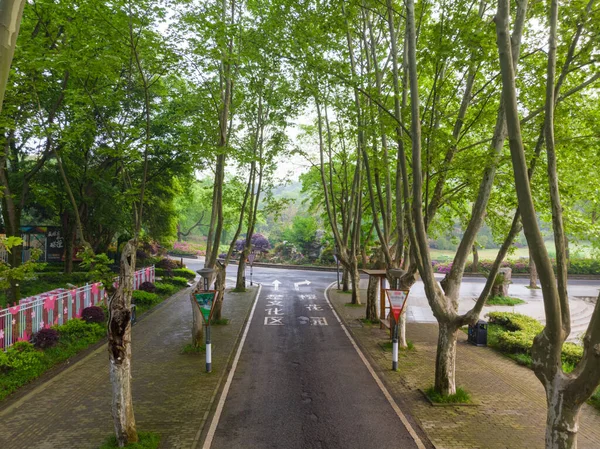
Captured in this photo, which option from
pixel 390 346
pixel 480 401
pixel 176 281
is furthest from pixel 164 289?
pixel 480 401

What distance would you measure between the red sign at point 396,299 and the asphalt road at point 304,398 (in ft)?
6.18

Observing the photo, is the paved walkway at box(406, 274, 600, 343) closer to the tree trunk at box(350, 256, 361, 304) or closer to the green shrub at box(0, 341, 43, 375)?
the tree trunk at box(350, 256, 361, 304)

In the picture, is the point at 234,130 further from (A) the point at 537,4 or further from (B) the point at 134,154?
(A) the point at 537,4

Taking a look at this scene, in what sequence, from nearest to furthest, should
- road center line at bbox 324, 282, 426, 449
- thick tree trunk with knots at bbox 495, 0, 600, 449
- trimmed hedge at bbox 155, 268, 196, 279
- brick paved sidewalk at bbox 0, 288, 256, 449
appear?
thick tree trunk with knots at bbox 495, 0, 600, 449 → brick paved sidewalk at bbox 0, 288, 256, 449 → road center line at bbox 324, 282, 426, 449 → trimmed hedge at bbox 155, 268, 196, 279

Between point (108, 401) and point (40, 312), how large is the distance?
18.1 ft

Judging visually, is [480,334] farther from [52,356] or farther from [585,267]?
[585,267]

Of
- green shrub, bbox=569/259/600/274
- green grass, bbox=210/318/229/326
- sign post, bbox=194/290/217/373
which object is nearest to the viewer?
sign post, bbox=194/290/217/373

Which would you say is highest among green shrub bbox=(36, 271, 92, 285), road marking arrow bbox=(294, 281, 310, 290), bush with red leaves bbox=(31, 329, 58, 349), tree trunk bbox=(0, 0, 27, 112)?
tree trunk bbox=(0, 0, 27, 112)

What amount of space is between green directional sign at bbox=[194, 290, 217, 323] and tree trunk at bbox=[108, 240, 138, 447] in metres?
3.90

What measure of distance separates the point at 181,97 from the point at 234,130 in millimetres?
2469

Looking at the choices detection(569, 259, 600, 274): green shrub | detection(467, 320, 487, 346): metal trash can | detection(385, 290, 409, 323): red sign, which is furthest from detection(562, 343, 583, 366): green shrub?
detection(569, 259, 600, 274): green shrub

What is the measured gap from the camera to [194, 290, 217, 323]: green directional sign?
10.5m

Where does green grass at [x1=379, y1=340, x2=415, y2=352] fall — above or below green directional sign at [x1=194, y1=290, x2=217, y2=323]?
below

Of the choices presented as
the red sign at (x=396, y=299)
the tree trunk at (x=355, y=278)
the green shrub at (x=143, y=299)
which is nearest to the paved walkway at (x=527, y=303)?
the tree trunk at (x=355, y=278)
